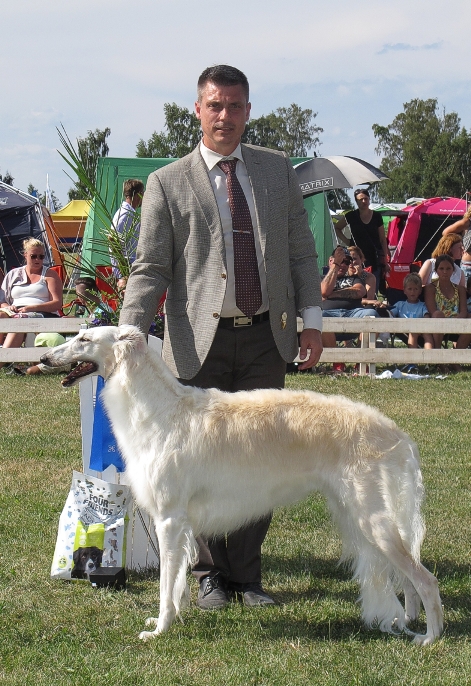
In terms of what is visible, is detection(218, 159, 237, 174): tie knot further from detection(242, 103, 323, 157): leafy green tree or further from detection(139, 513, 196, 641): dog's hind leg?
detection(242, 103, 323, 157): leafy green tree

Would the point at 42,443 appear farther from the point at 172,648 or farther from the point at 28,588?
the point at 172,648

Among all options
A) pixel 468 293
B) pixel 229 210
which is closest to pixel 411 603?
pixel 229 210

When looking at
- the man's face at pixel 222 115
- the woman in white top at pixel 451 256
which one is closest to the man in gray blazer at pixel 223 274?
the man's face at pixel 222 115

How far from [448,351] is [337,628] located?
772cm

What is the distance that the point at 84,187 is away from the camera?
4707mm

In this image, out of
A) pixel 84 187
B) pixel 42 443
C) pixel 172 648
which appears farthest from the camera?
pixel 42 443

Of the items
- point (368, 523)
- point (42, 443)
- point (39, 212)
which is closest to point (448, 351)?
point (42, 443)

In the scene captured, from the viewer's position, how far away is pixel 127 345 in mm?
3432

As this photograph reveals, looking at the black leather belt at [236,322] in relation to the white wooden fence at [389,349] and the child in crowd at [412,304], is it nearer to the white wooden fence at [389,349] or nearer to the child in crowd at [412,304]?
the white wooden fence at [389,349]

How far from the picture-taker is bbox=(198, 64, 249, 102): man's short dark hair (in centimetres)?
370

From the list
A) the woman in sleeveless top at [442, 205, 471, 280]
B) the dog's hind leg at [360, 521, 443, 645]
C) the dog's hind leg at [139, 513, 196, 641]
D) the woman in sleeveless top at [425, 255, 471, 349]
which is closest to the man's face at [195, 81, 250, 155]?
the dog's hind leg at [139, 513, 196, 641]

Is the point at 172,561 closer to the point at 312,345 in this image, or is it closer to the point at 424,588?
the point at 424,588

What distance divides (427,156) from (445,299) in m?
52.1

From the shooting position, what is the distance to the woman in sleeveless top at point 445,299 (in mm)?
11398
